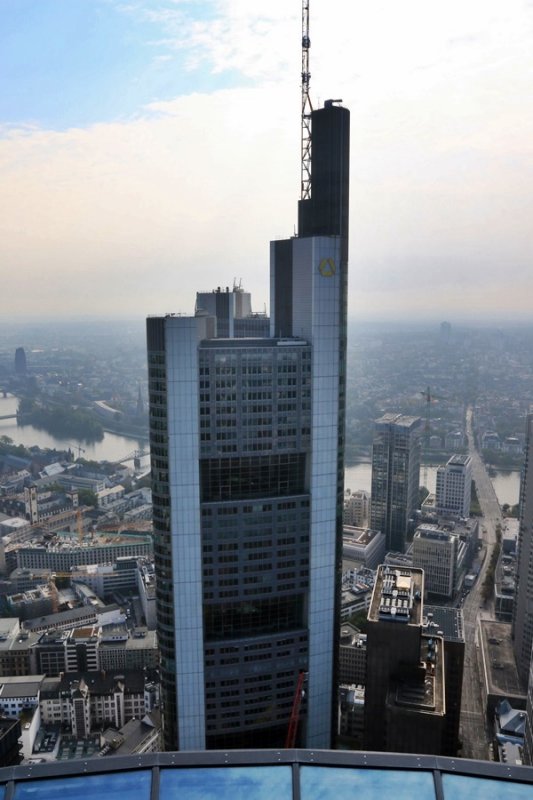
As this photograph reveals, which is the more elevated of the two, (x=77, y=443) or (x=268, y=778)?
(x=268, y=778)

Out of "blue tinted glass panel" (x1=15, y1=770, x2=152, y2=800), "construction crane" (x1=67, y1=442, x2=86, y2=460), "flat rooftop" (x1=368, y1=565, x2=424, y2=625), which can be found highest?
"blue tinted glass panel" (x1=15, y1=770, x2=152, y2=800)

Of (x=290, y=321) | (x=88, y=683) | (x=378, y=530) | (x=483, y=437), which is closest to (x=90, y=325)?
(x=483, y=437)

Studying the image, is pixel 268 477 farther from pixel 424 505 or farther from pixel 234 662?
pixel 424 505

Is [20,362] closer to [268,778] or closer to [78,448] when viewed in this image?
[78,448]

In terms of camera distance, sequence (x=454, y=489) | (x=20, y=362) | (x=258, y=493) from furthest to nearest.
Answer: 1. (x=20, y=362)
2. (x=454, y=489)
3. (x=258, y=493)

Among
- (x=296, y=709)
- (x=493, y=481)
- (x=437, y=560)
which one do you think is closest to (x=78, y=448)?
(x=493, y=481)

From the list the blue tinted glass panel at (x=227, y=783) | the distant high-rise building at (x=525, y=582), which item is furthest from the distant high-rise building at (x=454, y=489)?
the blue tinted glass panel at (x=227, y=783)

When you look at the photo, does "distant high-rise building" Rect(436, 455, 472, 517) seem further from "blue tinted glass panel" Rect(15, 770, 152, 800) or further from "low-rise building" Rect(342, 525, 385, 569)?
"blue tinted glass panel" Rect(15, 770, 152, 800)

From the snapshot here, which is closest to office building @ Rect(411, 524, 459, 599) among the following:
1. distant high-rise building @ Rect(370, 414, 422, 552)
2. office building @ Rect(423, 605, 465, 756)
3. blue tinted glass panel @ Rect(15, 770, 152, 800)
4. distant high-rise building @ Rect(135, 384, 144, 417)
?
distant high-rise building @ Rect(370, 414, 422, 552)
